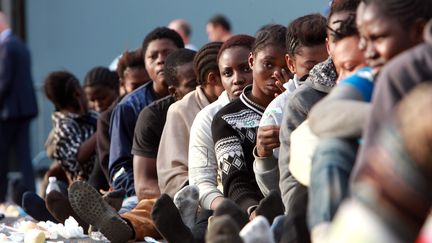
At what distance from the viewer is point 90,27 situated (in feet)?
57.0

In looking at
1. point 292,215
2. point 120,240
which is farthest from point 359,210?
→ point 120,240

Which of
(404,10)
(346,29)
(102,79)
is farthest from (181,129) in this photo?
(404,10)

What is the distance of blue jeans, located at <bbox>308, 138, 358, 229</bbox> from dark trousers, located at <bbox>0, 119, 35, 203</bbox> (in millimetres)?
8370

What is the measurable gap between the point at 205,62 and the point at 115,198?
931 millimetres

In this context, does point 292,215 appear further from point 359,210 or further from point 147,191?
point 147,191

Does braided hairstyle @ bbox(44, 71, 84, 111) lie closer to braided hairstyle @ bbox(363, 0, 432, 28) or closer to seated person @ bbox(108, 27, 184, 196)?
seated person @ bbox(108, 27, 184, 196)

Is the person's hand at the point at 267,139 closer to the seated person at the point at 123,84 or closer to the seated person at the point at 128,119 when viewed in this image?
→ the seated person at the point at 128,119

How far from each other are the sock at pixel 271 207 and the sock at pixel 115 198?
1.89 m

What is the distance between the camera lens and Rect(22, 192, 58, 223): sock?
352 inches

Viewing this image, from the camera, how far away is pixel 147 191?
27.1ft

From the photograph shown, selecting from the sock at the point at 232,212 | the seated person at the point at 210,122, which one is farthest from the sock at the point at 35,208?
the sock at the point at 232,212

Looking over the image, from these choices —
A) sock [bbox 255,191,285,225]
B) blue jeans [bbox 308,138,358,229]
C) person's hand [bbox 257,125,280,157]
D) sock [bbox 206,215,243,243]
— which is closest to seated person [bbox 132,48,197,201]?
person's hand [bbox 257,125,280,157]

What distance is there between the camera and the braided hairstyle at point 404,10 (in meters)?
4.61

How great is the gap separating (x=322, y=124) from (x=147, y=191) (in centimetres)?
365
